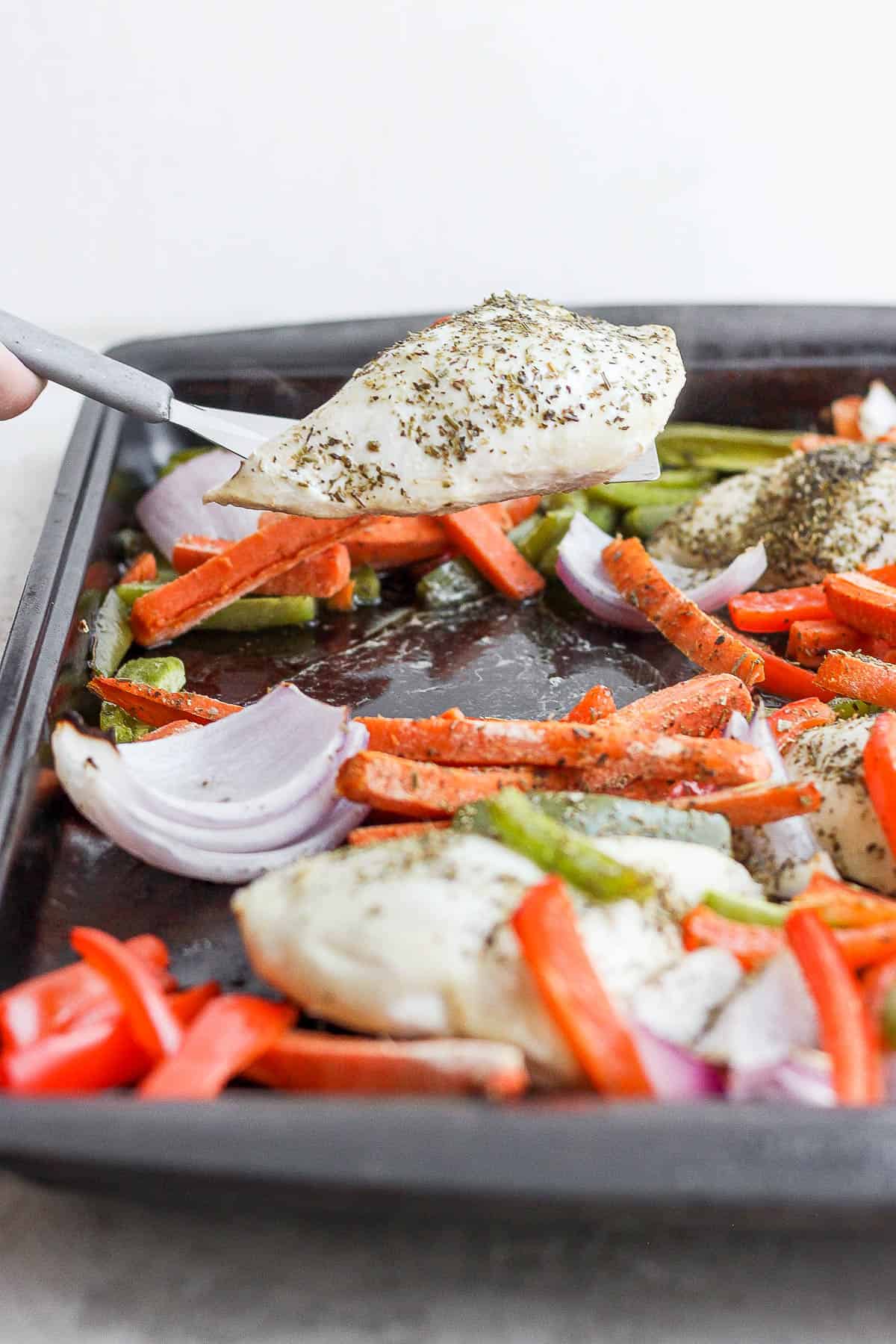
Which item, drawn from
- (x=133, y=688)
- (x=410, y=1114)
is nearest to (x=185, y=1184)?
(x=410, y=1114)

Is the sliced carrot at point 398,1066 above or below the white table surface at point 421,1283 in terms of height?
above

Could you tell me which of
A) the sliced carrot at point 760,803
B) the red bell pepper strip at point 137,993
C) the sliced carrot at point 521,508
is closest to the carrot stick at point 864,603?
the sliced carrot at point 760,803

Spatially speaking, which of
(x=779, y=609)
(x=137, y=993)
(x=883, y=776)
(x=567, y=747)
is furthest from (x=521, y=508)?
(x=137, y=993)

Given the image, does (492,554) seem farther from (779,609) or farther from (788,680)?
(788,680)

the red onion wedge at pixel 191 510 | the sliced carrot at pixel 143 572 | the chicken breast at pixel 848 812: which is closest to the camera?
the chicken breast at pixel 848 812

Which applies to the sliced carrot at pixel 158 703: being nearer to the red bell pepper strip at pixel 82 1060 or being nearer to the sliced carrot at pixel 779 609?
the red bell pepper strip at pixel 82 1060

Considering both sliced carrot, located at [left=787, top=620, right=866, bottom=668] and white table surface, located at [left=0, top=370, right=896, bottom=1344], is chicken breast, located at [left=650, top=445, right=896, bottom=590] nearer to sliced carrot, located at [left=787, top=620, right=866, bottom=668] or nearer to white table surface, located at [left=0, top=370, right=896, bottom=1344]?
sliced carrot, located at [left=787, top=620, right=866, bottom=668]

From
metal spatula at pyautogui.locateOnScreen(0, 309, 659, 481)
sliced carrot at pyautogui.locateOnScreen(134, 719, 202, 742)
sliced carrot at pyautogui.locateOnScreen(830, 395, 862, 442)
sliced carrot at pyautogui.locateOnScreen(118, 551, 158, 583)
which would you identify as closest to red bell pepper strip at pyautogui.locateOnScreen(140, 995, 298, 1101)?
sliced carrot at pyautogui.locateOnScreen(134, 719, 202, 742)
